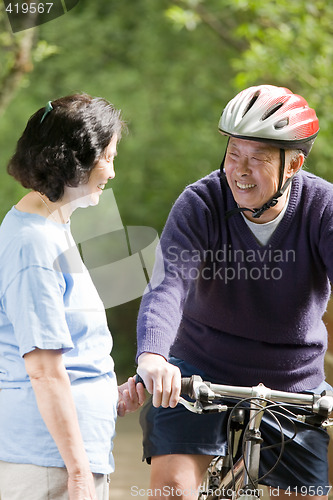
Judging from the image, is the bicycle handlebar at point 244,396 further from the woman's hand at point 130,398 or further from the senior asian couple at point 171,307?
the woman's hand at point 130,398

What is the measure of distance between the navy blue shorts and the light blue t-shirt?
1.50 feet

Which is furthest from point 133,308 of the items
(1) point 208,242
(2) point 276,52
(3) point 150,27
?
(1) point 208,242

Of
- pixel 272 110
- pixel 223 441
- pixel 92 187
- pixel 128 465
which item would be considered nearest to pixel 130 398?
pixel 223 441

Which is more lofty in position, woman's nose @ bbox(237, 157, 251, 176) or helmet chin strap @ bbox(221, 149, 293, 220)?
woman's nose @ bbox(237, 157, 251, 176)

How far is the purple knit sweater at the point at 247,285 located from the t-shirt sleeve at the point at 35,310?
49 cm

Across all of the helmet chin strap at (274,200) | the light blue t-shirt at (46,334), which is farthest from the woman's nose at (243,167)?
the light blue t-shirt at (46,334)

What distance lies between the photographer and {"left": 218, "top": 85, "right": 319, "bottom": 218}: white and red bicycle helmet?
2746mm

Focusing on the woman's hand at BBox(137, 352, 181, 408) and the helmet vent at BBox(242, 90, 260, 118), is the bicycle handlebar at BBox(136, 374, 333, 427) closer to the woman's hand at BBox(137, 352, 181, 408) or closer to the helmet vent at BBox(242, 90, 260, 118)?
the woman's hand at BBox(137, 352, 181, 408)

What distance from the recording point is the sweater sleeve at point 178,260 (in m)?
2.68

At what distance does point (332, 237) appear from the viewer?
275cm

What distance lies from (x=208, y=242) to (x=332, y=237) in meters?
0.42

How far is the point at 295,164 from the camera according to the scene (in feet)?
9.46

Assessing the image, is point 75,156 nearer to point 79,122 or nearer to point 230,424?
point 79,122

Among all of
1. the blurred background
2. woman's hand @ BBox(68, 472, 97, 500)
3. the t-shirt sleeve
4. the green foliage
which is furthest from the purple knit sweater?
the blurred background
